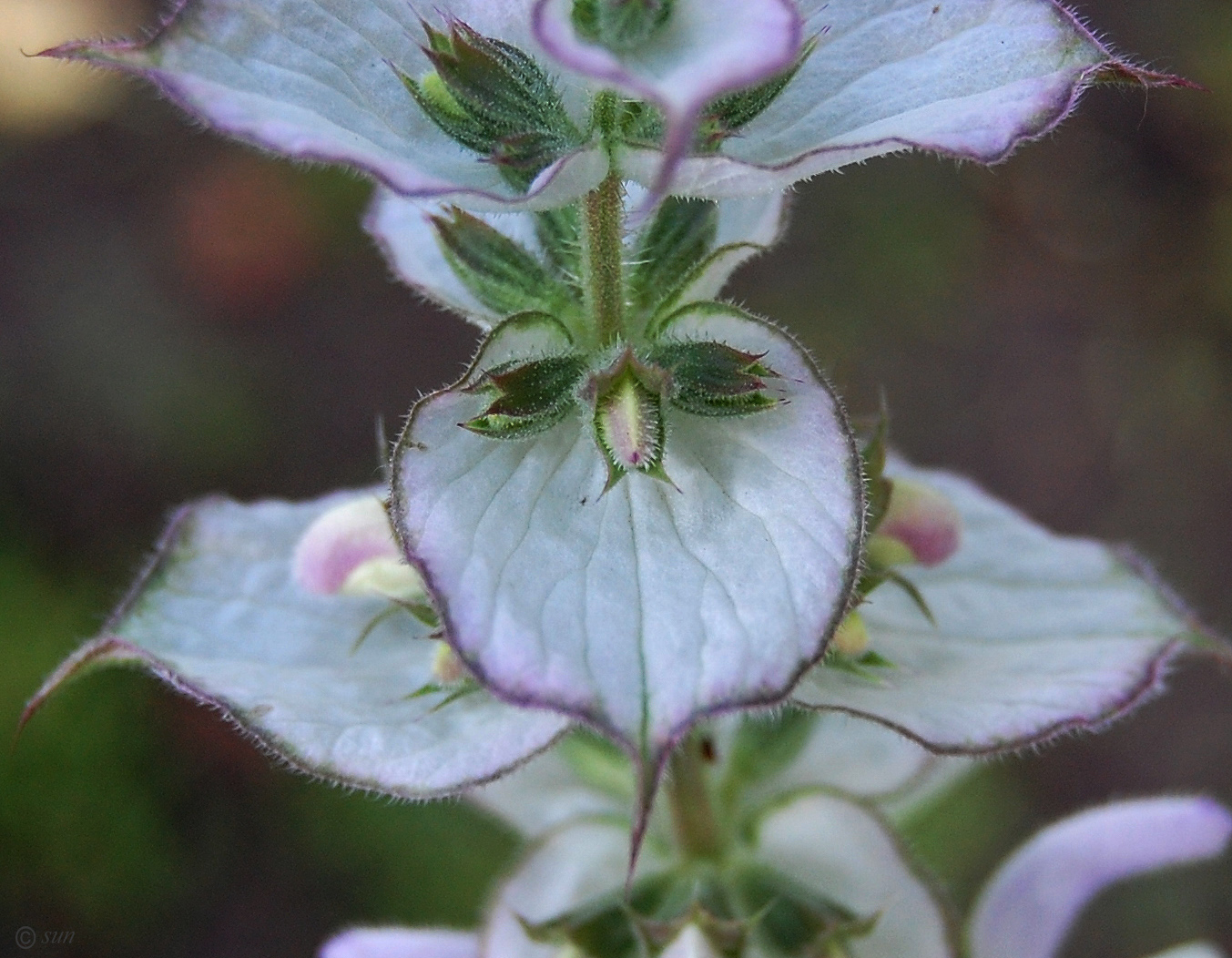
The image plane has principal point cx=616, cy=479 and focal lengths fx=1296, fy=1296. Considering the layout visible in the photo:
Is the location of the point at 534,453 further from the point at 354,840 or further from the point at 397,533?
the point at 354,840

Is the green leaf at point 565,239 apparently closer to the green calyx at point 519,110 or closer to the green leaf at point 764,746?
the green calyx at point 519,110

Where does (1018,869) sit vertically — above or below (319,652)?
below

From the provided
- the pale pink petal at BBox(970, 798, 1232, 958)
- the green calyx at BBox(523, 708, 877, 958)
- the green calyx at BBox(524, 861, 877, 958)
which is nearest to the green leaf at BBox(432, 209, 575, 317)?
the green calyx at BBox(523, 708, 877, 958)

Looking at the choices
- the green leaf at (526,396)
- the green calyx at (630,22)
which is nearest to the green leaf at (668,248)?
the green leaf at (526,396)

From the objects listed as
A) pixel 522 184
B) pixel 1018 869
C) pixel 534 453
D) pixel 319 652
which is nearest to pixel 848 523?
pixel 534 453

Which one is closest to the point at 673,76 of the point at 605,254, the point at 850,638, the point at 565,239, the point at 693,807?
the point at 605,254

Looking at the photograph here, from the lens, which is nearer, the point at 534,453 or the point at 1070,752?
the point at 534,453

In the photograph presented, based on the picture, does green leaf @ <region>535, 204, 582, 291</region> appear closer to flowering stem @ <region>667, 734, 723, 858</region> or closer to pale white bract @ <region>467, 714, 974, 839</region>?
flowering stem @ <region>667, 734, 723, 858</region>
